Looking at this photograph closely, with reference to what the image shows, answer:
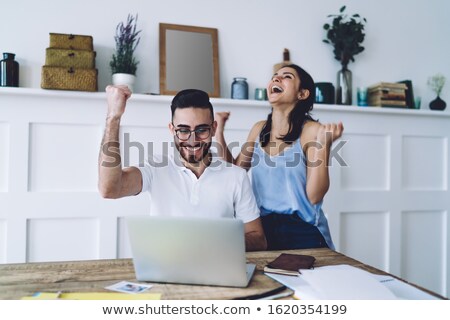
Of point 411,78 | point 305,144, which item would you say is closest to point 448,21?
point 411,78

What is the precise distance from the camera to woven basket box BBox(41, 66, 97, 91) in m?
2.01

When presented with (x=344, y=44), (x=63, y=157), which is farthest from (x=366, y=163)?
(x=63, y=157)

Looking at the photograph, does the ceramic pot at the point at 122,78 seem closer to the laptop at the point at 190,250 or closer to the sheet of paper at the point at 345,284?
the laptop at the point at 190,250

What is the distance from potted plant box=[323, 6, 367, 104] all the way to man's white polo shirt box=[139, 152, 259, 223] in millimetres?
1190

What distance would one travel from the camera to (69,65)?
2.04m

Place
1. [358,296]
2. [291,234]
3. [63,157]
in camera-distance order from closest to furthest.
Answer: [358,296], [291,234], [63,157]

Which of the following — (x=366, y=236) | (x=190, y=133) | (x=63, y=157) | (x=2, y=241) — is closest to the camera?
(x=190, y=133)

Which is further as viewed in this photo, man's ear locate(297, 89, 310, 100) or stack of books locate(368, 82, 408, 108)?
stack of books locate(368, 82, 408, 108)

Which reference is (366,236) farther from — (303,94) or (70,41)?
(70,41)

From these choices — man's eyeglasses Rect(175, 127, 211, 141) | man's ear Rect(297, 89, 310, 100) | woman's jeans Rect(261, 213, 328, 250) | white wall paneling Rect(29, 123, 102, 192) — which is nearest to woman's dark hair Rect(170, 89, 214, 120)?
man's eyeglasses Rect(175, 127, 211, 141)

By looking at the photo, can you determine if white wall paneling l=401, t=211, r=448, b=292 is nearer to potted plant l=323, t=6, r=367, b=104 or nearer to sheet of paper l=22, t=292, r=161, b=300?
potted plant l=323, t=6, r=367, b=104

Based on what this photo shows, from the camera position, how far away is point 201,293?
97cm

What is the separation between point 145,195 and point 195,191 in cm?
70

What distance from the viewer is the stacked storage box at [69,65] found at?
6.63ft
